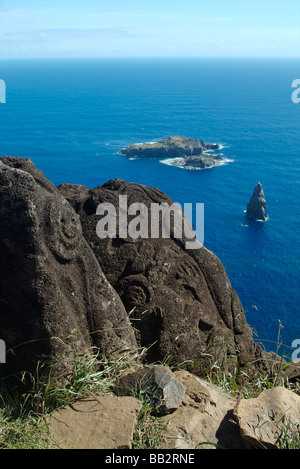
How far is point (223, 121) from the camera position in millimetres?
142875

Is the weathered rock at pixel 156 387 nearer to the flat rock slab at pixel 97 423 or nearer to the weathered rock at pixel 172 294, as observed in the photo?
the flat rock slab at pixel 97 423

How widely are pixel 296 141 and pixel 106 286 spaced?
122 metres

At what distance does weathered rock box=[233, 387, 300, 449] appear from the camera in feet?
16.0

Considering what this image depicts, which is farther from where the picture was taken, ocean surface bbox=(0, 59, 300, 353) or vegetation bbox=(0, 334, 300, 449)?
ocean surface bbox=(0, 59, 300, 353)

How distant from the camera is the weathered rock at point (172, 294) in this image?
724 centimetres

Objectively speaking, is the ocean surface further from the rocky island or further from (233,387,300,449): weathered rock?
(233,387,300,449): weathered rock

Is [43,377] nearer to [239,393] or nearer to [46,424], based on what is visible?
[46,424]

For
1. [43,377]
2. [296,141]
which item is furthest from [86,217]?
[296,141]

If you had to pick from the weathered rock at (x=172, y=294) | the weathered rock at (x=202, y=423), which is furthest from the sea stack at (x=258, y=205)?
the weathered rock at (x=202, y=423)

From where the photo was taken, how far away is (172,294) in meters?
7.38

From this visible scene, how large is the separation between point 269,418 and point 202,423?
2.51 feet

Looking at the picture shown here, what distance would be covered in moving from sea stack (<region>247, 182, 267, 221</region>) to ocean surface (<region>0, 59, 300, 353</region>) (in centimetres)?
157

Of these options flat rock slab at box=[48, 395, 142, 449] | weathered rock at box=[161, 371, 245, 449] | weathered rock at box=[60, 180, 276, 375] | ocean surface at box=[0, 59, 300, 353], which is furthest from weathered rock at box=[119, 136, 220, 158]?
flat rock slab at box=[48, 395, 142, 449]
